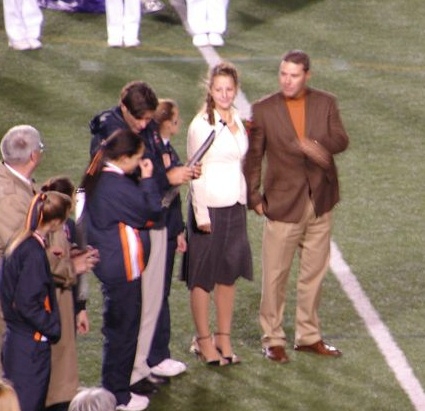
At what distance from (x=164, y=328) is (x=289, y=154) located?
117 cm

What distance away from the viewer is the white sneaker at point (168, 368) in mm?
8375

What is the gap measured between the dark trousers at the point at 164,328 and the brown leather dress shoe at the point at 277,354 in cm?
62

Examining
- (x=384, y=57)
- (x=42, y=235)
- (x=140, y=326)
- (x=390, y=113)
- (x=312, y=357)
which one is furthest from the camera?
(x=384, y=57)

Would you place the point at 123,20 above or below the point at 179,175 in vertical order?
below

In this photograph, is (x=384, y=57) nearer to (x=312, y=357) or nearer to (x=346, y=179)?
(x=346, y=179)

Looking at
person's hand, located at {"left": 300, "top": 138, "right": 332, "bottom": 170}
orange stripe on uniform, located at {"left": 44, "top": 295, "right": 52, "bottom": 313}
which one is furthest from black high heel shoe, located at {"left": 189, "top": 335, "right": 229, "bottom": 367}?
orange stripe on uniform, located at {"left": 44, "top": 295, "right": 52, "bottom": 313}

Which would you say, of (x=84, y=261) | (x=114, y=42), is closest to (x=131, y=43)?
(x=114, y=42)

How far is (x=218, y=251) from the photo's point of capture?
330 inches

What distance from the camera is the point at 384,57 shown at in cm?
1447

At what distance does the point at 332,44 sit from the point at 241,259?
6675 mm

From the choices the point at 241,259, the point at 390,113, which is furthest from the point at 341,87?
the point at 241,259

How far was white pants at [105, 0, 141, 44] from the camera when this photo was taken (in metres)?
14.2

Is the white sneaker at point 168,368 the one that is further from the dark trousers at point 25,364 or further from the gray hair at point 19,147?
the gray hair at point 19,147

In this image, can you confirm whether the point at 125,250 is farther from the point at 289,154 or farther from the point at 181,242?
the point at 289,154
